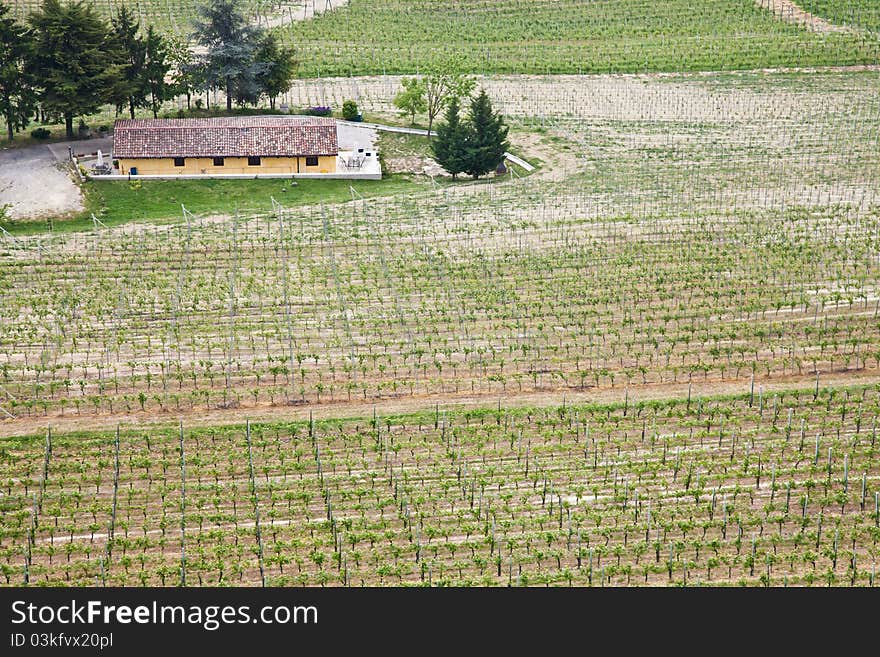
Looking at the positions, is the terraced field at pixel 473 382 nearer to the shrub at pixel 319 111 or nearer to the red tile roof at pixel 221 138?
the red tile roof at pixel 221 138

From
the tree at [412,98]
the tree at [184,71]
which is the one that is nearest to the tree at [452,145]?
the tree at [412,98]

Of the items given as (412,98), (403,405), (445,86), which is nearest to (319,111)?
(412,98)

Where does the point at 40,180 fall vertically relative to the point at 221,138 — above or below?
below

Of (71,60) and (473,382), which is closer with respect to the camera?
(473,382)

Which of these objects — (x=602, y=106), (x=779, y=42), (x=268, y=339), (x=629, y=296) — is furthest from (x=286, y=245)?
(x=779, y=42)

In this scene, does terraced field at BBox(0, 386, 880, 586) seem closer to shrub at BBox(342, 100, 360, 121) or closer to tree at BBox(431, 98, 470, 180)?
tree at BBox(431, 98, 470, 180)

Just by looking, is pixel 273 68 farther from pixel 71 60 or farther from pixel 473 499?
pixel 473 499

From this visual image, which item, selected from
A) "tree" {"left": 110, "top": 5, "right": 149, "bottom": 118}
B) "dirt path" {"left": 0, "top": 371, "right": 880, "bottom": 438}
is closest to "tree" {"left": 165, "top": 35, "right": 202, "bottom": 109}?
"tree" {"left": 110, "top": 5, "right": 149, "bottom": 118}
